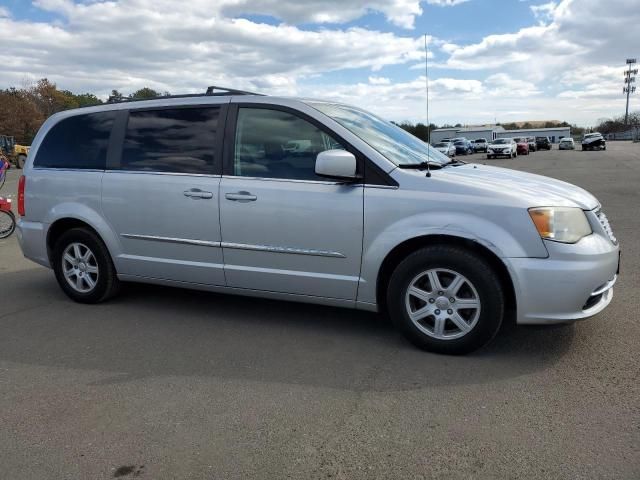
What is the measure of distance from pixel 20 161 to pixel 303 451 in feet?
147

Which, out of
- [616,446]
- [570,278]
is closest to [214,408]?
[616,446]

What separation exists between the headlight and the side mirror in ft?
4.11

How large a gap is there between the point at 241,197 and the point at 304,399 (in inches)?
69.4

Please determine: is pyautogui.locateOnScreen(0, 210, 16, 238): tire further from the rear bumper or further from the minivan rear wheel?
the minivan rear wheel

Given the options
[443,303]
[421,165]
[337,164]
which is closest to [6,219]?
[337,164]

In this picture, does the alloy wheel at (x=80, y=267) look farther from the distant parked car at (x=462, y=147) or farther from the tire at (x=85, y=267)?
the distant parked car at (x=462, y=147)

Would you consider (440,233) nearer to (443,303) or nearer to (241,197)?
(443,303)

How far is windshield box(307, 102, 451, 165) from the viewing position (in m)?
4.32

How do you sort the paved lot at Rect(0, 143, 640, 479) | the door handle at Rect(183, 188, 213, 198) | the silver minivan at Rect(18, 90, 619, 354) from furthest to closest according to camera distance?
the door handle at Rect(183, 188, 213, 198)
the silver minivan at Rect(18, 90, 619, 354)
the paved lot at Rect(0, 143, 640, 479)

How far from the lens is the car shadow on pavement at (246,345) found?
A: 3.69 m

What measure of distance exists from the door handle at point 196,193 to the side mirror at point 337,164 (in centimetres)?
105

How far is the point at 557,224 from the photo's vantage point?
3.67 meters

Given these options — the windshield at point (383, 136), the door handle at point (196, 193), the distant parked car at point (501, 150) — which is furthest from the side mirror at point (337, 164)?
the distant parked car at point (501, 150)

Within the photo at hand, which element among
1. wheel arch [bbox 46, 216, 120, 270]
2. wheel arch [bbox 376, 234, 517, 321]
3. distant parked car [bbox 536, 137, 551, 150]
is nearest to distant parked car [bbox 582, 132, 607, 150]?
distant parked car [bbox 536, 137, 551, 150]
